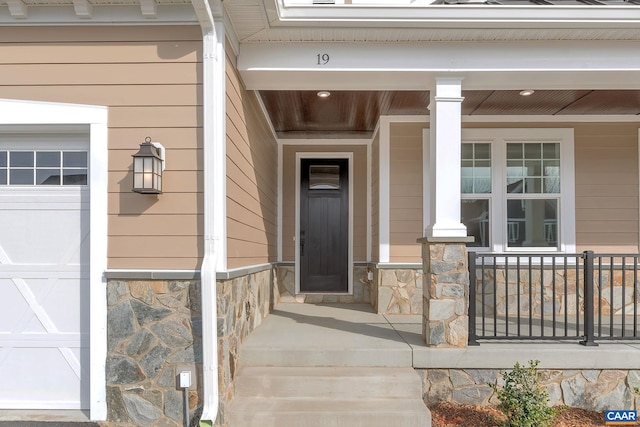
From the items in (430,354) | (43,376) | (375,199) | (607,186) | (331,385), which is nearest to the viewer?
(43,376)

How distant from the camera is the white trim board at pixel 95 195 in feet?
9.43

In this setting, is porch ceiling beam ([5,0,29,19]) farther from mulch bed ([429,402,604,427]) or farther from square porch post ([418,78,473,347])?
mulch bed ([429,402,604,427])

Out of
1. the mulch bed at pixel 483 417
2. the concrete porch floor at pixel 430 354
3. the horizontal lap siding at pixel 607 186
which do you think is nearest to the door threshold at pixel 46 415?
the concrete porch floor at pixel 430 354

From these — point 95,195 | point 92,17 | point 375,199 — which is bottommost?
point 95,195

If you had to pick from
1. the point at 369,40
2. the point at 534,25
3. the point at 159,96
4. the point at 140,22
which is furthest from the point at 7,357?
the point at 534,25

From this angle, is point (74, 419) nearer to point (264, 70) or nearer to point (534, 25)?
point (264, 70)

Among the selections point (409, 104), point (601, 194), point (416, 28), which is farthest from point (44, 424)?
point (601, 194)

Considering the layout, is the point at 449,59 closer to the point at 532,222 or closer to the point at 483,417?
the point at 532,222

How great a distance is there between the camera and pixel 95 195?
9.49ft

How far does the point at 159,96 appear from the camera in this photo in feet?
9.57

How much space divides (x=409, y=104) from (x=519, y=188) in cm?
173

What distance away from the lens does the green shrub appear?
9.22ft

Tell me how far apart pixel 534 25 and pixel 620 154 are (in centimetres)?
283

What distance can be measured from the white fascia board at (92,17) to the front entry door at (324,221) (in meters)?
3.26
